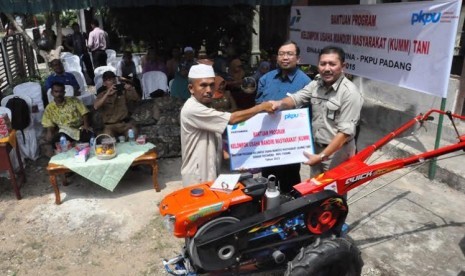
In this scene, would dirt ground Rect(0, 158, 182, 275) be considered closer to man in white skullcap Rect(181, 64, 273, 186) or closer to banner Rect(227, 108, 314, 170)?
man in white skullcap Rect(181, 64, 273, 186)

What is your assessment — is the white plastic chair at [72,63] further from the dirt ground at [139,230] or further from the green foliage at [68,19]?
the green foliage at [68,19]

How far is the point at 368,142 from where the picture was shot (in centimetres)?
633

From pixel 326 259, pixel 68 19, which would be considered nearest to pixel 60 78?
pixel 326 259

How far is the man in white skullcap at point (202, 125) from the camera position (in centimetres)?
282

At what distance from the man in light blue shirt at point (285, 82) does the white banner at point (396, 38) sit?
1747mm

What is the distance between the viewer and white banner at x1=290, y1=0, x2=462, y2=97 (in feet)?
14.1

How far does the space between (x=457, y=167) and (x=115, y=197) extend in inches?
177

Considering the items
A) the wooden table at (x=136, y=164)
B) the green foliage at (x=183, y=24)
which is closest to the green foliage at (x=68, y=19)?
the green foliage at (x=183, y=24)

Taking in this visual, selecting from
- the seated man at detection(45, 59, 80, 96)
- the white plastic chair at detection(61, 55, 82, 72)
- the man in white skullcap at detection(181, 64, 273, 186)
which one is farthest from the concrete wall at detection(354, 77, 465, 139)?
the white plastic chair at detection(61, 55, 82, 72)

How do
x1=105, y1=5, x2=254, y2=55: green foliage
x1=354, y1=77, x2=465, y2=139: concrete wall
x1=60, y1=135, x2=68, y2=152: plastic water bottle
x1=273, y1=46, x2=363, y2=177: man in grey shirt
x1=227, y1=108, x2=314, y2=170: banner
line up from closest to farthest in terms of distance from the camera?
x1=273, y1=46, x2=363, y2=177: man in grey shirt < x1=227, y1=108, x2=314, y2=170: banner < x1=60, y1=135, x2=68, y2=152: plastic water bottle < x1=354, y1=77, x2=465, y2=139: concrete wall < x1=105, y1=5, x2=254, y2=55: green foliage

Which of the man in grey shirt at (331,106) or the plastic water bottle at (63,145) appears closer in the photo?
the man in grey shirt at (331,106)

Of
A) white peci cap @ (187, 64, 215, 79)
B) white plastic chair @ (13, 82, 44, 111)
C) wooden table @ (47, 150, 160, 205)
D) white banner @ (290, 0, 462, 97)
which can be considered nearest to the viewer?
white peci cap @ (187, 64, 215, 79)

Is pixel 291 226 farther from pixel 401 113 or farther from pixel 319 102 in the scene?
pixel 401 113

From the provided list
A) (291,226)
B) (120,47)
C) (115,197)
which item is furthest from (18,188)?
(120,47)
